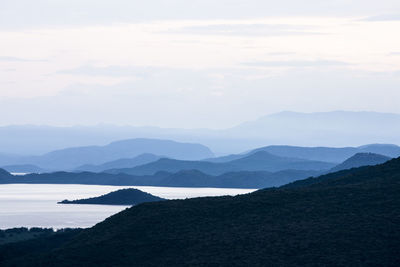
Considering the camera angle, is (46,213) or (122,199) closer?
(46,213)

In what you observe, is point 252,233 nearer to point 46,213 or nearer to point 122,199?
point 46,213

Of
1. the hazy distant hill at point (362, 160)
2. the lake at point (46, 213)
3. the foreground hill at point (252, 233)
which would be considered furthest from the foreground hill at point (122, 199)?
the hazy distant hill at point (362, 160)

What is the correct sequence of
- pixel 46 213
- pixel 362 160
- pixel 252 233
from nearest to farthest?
pixel 252 233, pixel 46 213, pixel 362 160

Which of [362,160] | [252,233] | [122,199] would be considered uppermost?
[362,160]

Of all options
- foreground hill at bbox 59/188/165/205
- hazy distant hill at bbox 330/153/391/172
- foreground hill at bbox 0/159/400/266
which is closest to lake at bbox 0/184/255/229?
foreground hill at bbox 59/188/165/205

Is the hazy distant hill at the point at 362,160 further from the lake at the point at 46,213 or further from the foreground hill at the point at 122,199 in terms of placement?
the lake at the point at 46,213

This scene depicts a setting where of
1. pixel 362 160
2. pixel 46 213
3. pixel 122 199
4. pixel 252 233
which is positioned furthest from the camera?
pixel 362 160

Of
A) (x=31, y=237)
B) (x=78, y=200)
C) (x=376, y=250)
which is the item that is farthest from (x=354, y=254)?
(x=78, y=200)

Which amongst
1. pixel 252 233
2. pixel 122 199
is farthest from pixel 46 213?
pixel 252 233

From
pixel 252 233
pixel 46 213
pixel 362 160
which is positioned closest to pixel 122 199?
pixel 46 213

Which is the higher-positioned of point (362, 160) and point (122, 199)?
point (362, 160)
